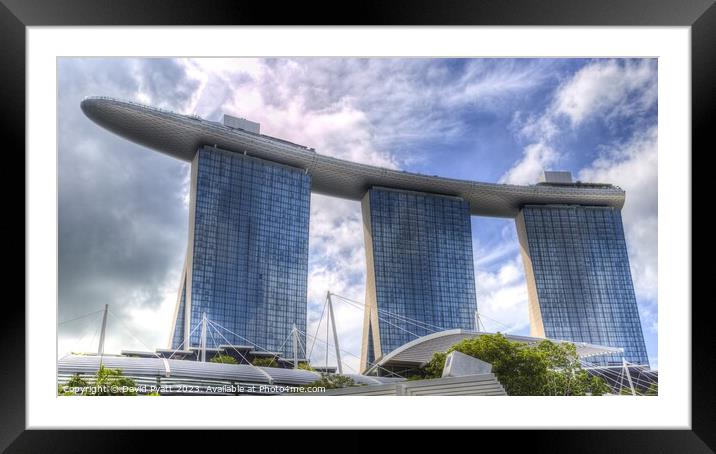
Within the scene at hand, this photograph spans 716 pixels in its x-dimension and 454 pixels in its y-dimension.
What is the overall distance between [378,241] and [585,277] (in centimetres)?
2218

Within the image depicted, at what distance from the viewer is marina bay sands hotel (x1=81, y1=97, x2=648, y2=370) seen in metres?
55.4

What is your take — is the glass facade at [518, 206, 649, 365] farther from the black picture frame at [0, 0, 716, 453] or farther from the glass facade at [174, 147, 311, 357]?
the black picture frame at [0, 0, 716, 453]

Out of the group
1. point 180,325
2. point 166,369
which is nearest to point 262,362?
point 180,325

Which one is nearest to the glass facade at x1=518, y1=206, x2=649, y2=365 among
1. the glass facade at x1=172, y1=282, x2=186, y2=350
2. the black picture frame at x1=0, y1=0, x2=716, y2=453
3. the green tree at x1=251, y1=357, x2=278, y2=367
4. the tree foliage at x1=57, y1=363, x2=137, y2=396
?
the green tree at x1=251, y1=357, x2=278, y2=367

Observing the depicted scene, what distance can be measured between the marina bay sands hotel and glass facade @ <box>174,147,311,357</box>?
9cm

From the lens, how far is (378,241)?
64.8m

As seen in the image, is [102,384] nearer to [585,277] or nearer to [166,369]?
[166,369]

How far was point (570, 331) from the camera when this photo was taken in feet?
219

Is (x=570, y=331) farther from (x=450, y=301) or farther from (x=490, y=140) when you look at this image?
(x=490, y=140)

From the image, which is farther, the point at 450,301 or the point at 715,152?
the point at 450,301
